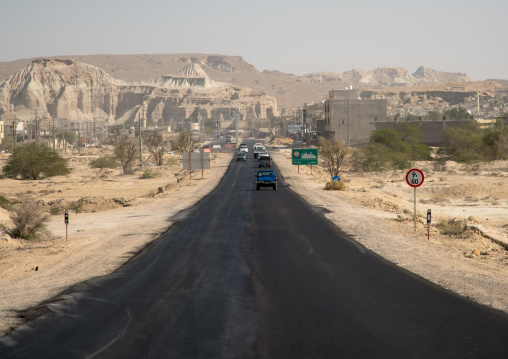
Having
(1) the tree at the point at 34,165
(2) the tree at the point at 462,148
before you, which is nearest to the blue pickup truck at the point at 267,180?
(1) the tree at the point at 34,165

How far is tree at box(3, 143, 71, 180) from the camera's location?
219 feet

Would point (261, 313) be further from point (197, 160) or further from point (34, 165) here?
point (34, 165)

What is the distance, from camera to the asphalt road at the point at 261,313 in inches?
336

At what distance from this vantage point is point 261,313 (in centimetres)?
1056

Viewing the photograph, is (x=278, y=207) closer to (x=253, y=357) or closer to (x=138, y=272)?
(x=138, y=272)

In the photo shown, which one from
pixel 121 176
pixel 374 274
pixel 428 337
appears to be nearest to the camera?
pixel 428 337

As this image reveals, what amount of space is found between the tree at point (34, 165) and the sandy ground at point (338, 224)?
12.6m

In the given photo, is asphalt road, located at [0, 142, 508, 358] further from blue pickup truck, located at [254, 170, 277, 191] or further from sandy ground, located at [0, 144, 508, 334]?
blue pickup truck, located at [254, 170, 277, 191]

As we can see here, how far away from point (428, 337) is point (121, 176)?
68.4 meters

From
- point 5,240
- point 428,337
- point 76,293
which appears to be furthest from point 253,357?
point 5,240

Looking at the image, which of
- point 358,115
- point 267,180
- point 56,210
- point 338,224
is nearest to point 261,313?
point 338,224

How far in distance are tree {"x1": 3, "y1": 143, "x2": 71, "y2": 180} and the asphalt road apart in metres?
53.5

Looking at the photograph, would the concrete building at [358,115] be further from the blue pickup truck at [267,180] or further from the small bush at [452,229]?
the small bush at [452,229]

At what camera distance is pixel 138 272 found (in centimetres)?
1510
